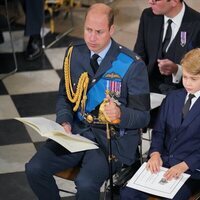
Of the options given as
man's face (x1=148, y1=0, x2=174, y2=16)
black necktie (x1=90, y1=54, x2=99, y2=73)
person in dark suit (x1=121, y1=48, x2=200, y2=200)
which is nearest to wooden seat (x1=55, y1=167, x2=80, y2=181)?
person in dark suit (x1=121, y1=48, x2=200, y2=200)

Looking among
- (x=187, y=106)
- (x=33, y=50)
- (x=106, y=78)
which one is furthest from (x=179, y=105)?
(x=33, y=50)

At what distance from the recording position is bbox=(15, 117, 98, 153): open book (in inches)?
118

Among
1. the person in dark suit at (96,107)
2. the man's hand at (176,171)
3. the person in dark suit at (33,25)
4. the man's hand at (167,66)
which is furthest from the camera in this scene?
the person in dark suit at (33,25)

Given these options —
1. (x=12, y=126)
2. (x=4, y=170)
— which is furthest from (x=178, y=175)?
(x=12, y=126)

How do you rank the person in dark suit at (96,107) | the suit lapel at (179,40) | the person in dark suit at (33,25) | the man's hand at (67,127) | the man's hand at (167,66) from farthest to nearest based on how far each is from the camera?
the person in dark suit at (33,25) < the suit lapel at (179,40) < the man's hand at (167,66) < the man's hand at (67,127) < the person in dark suit at (96,107)

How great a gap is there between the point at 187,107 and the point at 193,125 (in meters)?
0.11

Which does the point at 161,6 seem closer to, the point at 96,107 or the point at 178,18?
the point at 178,18

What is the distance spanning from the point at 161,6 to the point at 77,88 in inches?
30.2

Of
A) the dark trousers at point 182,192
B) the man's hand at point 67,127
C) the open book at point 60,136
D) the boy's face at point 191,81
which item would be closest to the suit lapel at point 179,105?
the boy's face at point 191,81

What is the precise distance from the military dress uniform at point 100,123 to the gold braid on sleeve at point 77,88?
1 cm

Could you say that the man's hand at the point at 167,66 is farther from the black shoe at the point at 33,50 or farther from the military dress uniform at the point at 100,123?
the black shoe at the point at 33,50

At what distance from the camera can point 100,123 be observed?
10.6ft

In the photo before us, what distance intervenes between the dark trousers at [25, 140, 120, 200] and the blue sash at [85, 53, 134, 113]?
262mm

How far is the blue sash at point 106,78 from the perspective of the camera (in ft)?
10.4
